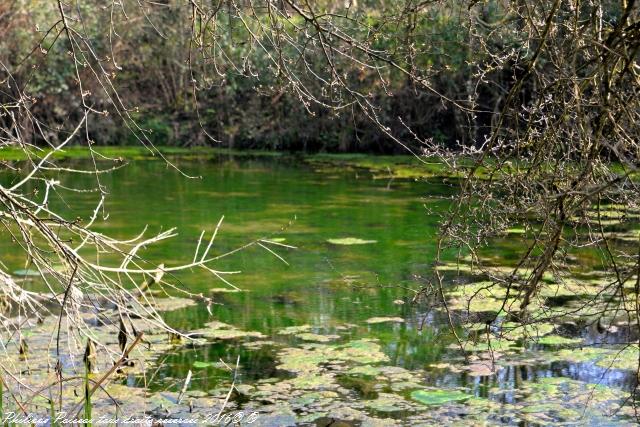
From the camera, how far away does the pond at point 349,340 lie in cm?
480

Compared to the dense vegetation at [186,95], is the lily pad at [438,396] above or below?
below

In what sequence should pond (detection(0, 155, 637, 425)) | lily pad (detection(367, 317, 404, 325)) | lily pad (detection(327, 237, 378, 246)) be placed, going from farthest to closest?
lily pad (detection(327, 237, 378, 246)), lily pad (detection(367, 317, 404, 325)), pond (detection(0, 155, 637, 425))

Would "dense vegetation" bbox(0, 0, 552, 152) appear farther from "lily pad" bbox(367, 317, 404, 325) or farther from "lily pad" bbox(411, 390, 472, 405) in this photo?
"lily pad" bbox(411, 390, 472, 405)

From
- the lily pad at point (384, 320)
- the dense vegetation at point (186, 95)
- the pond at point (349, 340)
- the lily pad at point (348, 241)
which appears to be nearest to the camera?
the pond at point (349, 340)

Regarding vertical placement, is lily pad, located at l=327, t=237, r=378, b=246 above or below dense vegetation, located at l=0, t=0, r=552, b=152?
below

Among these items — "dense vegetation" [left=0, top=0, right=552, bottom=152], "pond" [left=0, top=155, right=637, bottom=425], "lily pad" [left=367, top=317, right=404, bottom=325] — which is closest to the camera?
"pond" [left=0, top=155, right=637, bottom=425]

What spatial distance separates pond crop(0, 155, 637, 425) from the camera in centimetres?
480

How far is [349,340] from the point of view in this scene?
19.4 feet

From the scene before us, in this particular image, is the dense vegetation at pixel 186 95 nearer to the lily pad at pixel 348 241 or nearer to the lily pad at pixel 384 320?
the lily pad at pixel 348 241

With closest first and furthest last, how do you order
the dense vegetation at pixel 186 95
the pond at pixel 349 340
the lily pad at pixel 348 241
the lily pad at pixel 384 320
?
1. the pond at pixel 349 340
2. the lily pad at pixel 384 320
3. the lily pad at pixel 348 241
4. the dense vegetation at pixel 186 95

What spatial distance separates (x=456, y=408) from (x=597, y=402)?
66 centimetres

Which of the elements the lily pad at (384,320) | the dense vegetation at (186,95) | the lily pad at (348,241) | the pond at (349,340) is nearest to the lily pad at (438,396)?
the pond at (349,340)

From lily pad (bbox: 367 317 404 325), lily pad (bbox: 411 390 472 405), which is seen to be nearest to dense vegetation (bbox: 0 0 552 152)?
lily pad (bbox: 367 317 404 325)

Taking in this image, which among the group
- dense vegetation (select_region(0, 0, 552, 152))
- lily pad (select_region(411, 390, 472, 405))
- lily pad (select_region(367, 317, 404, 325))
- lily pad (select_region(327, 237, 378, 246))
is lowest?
lily pad (select_region(411, 390, 472, 405))
